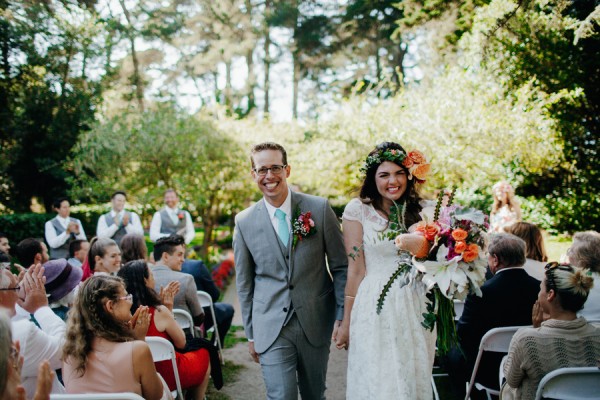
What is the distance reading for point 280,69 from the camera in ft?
94.1

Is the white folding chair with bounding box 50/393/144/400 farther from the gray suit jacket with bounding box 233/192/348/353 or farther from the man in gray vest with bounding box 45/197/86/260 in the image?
the man in gray vest with bounding box 45/197/86/260

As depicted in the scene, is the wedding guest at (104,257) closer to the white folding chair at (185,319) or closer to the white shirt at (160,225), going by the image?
the white folding chair at (185,319)

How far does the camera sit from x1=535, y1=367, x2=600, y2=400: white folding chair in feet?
9.25

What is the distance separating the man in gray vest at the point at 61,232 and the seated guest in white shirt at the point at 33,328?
498 centimetres

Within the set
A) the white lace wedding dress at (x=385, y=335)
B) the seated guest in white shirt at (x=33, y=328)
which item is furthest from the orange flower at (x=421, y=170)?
the seated guest in white shirt at (x=33, y=328)

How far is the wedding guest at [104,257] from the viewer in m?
5.12

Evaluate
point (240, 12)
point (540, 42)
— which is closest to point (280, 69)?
point (240, 12)

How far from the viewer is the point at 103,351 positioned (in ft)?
9.13

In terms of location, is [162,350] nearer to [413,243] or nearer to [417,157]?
[413,243]

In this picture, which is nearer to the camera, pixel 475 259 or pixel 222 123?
pixel 475 259

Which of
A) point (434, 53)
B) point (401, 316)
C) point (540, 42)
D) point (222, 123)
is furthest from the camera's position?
point (434, 53)

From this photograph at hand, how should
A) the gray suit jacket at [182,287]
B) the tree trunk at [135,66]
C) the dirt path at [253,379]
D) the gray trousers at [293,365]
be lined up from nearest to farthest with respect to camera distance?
the gray trousers at [293,365], the gray suit jacket at [182,287], the dirt path at [253,379], the tree trunk at [135,66]

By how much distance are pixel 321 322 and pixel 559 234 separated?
12.8 m

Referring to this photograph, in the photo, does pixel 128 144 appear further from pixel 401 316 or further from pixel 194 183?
pixel 401 316
